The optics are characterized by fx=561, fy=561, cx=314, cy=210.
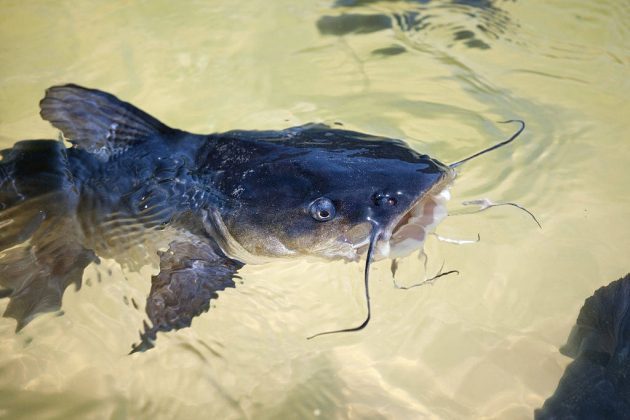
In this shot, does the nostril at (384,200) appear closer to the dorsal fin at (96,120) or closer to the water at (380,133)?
the water at (380,133)

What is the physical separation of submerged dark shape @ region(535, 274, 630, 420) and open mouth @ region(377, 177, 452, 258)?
2.93 feet

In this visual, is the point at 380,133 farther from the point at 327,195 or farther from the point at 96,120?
the point at 96,120

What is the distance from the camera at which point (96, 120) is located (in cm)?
256

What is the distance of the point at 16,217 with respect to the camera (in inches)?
104

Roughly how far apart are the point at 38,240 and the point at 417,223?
69.5 inches

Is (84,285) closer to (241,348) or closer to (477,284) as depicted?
(241,348)

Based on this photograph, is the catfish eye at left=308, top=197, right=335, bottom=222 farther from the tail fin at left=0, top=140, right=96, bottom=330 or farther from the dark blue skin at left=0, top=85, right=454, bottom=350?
the tail fin at left=0, top=140, right=96, bottom=330

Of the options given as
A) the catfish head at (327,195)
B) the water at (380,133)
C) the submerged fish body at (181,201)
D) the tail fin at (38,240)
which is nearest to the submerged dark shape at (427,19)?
the water at (380,133)

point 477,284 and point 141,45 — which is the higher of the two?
point 141,45

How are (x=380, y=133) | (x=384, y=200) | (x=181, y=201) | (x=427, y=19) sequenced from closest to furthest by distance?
(x=384, y=200), (x=181, y=201), (x=380, y=133), (x=427, y=19)

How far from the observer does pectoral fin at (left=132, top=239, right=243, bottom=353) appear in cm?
236

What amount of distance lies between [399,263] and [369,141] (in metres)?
0.66

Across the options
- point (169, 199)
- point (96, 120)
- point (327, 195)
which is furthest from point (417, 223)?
point (96, 120)

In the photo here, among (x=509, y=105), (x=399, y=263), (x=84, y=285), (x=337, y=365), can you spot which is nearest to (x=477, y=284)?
(x=399, y=263)
